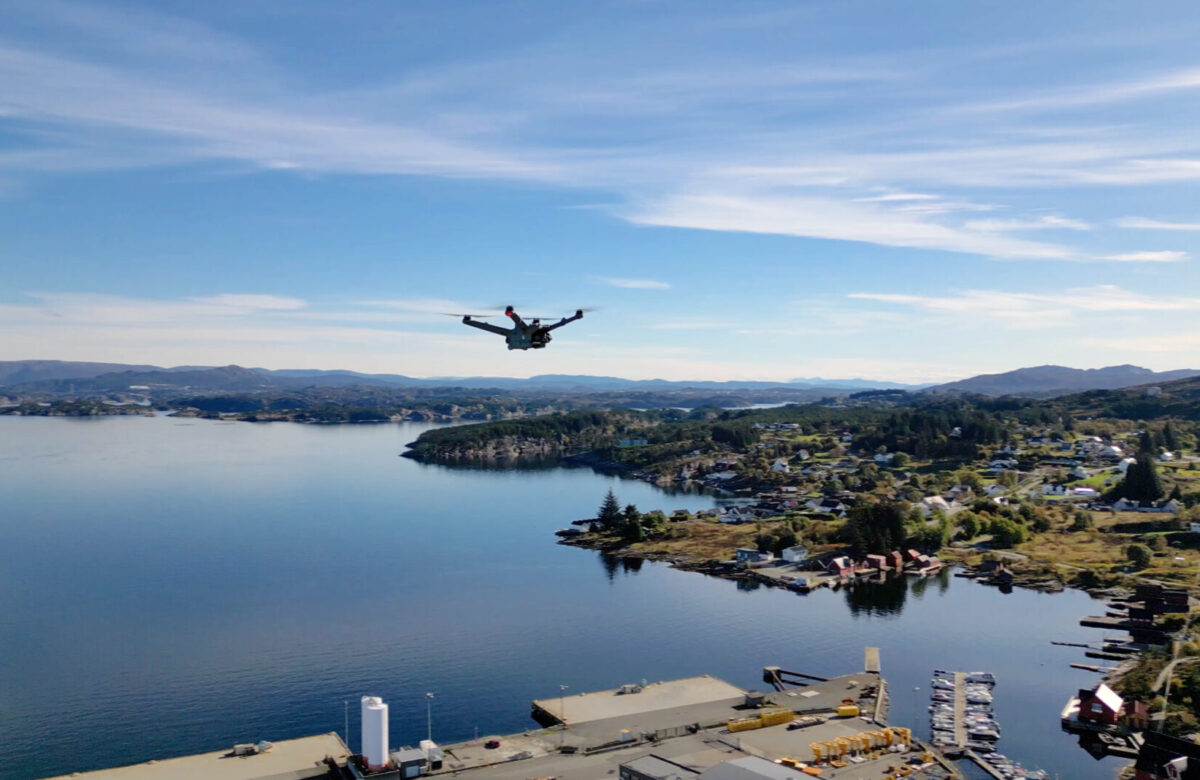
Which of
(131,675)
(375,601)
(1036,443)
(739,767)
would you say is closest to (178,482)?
(375,601)

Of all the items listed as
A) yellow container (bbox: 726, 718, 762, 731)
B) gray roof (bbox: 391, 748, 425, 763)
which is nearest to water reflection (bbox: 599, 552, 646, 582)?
yellow container (bbox: 726, 718, 762, 731)

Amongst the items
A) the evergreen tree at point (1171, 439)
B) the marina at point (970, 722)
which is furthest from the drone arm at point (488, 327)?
the evergreen tree at point (1171, 439)


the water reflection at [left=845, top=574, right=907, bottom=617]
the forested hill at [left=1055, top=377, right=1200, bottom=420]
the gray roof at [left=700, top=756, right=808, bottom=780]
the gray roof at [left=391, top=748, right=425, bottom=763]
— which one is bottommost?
the water reflection at [left=845, top=574, right=907, bottom=617]

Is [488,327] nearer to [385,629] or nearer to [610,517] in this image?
[385,629]

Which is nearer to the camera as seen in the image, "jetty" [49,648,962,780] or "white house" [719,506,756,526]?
"jetty" [49,648,962,780]

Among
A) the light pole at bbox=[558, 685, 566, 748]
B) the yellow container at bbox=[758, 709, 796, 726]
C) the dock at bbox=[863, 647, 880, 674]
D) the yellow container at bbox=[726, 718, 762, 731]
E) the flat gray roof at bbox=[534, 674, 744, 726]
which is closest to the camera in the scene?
the light pole at bbox=[558, 685, 566, 748]

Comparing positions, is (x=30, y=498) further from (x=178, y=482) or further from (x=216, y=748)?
(x=216, y=748)

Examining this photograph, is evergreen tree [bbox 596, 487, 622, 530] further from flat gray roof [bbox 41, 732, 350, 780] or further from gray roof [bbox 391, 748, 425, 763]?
gray roof [bbox 391, 748, 425, 763]
